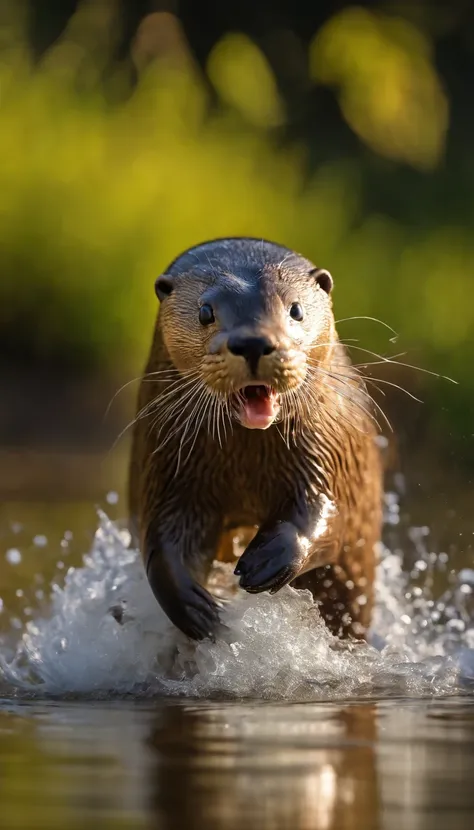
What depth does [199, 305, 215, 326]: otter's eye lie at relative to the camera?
385cm

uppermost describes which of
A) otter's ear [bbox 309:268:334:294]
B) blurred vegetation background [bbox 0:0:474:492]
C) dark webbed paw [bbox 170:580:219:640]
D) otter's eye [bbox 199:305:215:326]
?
blurred vegetation background [bbox 0:0:474:492]

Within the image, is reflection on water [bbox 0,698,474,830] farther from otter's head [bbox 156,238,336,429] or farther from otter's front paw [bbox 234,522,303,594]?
otter's head [bbox 156,238,336,429]

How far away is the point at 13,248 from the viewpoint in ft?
31.7

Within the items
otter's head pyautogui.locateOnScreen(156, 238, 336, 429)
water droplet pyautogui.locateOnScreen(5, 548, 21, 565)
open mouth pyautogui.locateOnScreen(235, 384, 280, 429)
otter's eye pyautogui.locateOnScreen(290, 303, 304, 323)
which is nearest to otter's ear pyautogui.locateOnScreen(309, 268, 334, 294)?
otter's head pyautogui.locateOnScreen(156, 238, 336, 429)

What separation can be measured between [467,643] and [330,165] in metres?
6.11

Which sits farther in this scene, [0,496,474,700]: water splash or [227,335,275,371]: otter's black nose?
[0,496,474,700]: water splash

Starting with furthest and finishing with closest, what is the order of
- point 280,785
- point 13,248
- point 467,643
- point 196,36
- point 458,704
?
point 196,36 → point 13,248 → point 467,643 → point 458,704 → point 280,785

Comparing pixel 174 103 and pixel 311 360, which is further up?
pixel 174 103

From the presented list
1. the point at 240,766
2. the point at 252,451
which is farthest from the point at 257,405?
the point at 240,766

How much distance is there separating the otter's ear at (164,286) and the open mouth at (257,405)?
1.38 ft

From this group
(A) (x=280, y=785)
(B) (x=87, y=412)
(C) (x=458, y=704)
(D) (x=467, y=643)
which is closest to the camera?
(A) (x=280, y=785)

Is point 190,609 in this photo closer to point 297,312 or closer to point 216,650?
point 216,650

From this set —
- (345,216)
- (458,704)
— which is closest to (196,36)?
(345,216)

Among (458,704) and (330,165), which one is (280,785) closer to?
(458,704)
